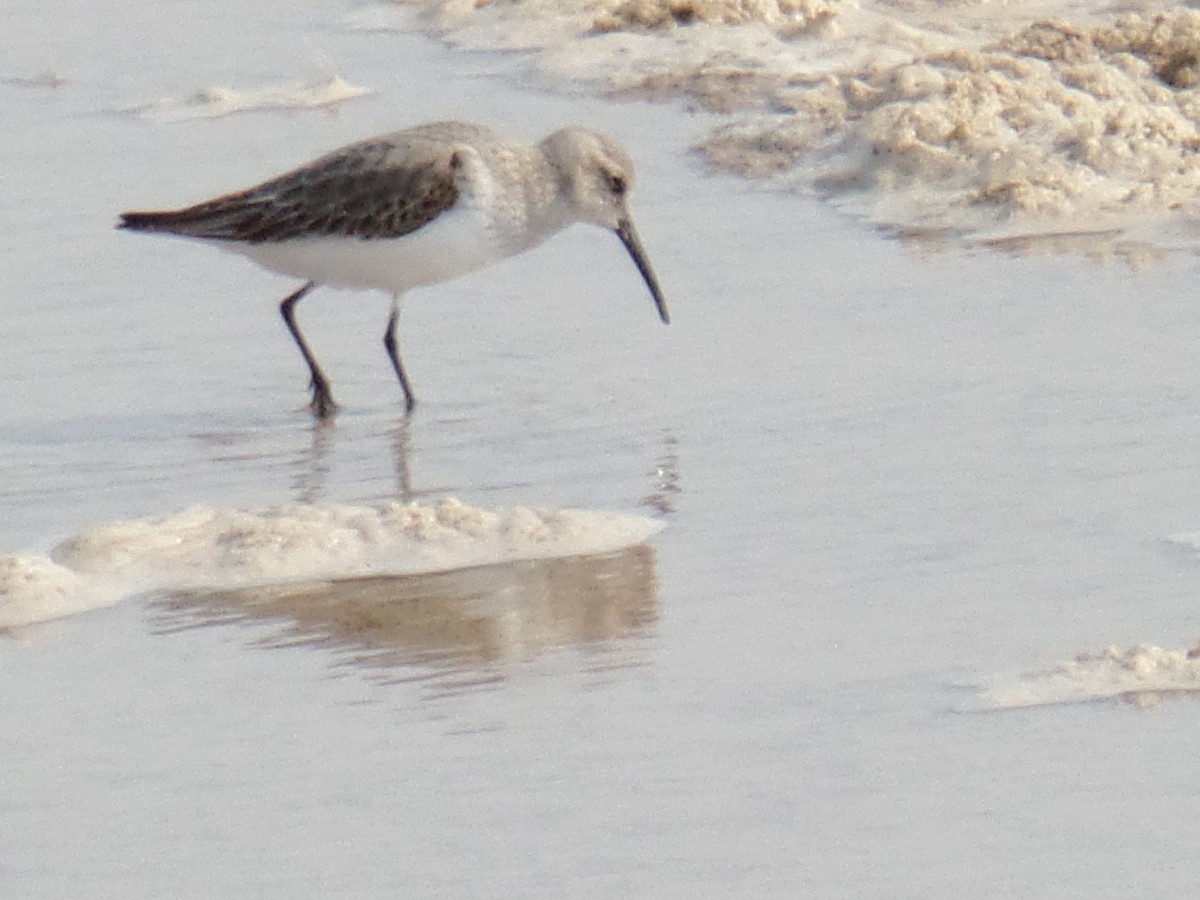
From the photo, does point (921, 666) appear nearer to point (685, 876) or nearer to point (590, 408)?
point (685, 876)

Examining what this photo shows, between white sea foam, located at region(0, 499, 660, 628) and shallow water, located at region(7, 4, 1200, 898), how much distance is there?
3.7 inches

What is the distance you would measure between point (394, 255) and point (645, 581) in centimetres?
231

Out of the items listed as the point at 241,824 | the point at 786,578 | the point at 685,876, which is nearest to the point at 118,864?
the point at 241,824

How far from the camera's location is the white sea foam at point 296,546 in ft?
18.9

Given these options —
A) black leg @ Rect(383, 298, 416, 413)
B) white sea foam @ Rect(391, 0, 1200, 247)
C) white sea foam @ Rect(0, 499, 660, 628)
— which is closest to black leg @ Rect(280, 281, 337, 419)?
black leg @ Rect(383, 298, 416, 413)

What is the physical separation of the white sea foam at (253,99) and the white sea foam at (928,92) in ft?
2.94

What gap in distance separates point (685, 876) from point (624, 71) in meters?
7.68

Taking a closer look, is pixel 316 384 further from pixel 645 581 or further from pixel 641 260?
pixel 645 581

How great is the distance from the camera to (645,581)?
18.7 ft

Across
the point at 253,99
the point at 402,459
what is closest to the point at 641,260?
the point at 402,459

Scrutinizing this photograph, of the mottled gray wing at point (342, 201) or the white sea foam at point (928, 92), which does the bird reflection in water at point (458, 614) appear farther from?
the white sea foam at point (928, 92)

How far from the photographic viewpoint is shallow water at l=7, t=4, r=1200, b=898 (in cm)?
428

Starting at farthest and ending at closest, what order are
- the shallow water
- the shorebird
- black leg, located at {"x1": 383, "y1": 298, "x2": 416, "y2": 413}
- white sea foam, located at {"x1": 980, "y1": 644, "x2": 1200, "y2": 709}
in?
the shorebird
black leg, located at {"x1": 383, "y1": 298, "x2": 416, "y2": 413}
white sea foam, located at {"x1": 980, "y1": 644, "x2": 1200, "y2": 709}
the shallow water

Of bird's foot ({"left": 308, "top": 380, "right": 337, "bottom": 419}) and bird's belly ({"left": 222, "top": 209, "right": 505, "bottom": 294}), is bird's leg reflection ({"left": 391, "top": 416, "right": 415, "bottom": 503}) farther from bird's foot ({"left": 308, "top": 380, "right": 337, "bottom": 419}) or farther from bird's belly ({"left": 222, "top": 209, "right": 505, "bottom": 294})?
bird's belly ({"left": 222, "top": 209, "right": 505, "bottom": 294})
